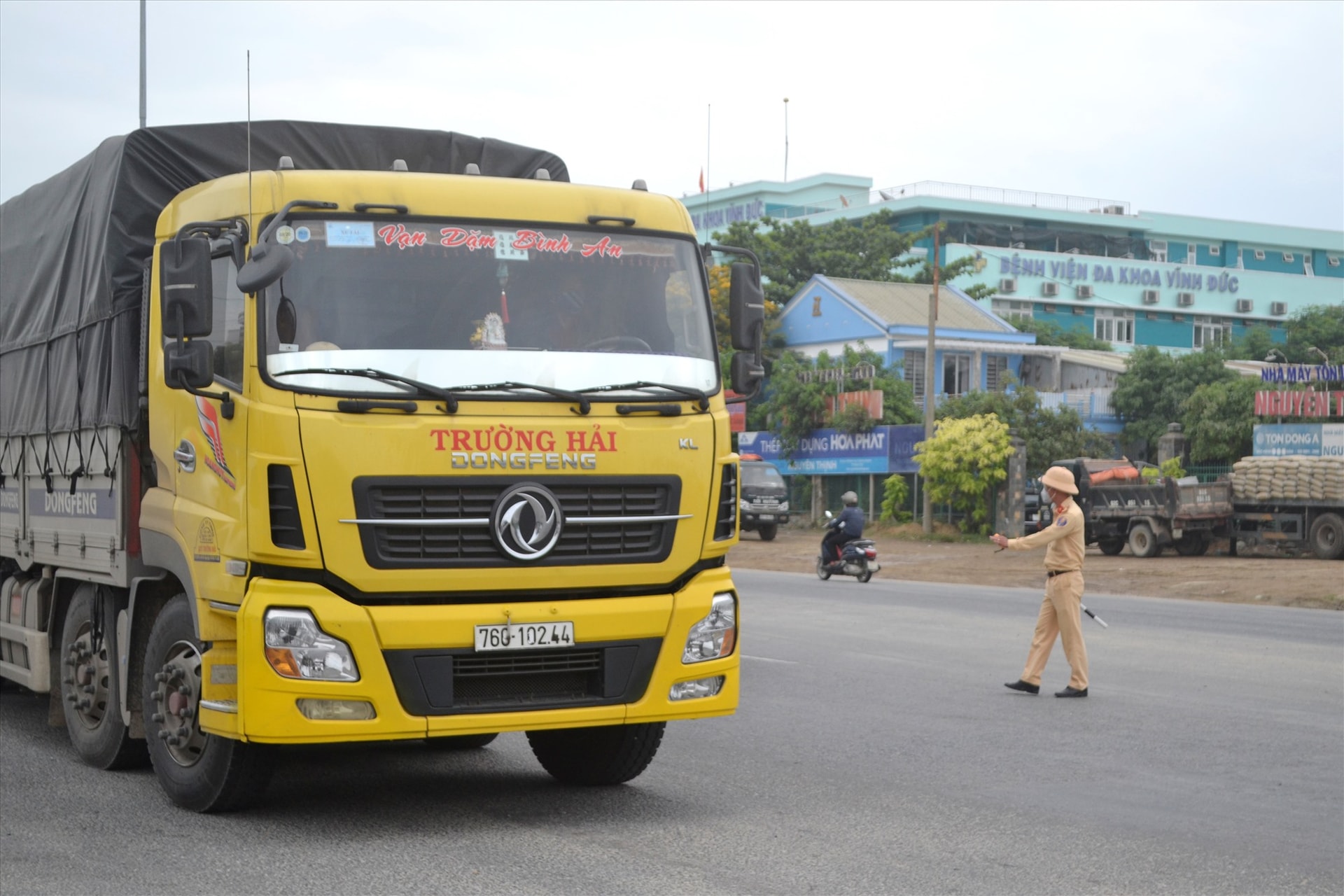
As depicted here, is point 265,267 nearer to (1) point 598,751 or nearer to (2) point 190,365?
(2) point 190,365

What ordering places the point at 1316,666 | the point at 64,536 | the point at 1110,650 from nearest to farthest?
the point at 64,536, the point at 1316,666, the point at 1110,650

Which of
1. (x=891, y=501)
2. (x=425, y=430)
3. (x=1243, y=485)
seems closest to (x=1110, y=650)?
(x=425, y=430)

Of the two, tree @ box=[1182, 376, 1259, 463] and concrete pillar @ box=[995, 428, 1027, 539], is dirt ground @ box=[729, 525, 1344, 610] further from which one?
tree @ box=[1182, 376, 1259, 463]

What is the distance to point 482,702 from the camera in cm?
671

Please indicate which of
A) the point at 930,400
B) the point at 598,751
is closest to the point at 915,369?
the point at 930,400

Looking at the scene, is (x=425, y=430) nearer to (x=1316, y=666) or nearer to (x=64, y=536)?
(x=64, y=536)

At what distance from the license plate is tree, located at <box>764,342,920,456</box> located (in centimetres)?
3920

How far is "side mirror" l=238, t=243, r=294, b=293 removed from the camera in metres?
6.45

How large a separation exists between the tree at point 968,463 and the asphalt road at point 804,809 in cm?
2565

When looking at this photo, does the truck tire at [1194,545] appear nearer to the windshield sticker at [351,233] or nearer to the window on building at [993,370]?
the window on building at [993,370]

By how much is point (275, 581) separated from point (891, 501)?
37.6 meters

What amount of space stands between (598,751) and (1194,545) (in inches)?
1053

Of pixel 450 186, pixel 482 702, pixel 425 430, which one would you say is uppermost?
pixel 450 186

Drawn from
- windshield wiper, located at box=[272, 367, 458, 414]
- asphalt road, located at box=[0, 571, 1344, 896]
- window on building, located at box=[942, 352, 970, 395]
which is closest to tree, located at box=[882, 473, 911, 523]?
window on building, located at box=[942, 352, 970, 395]
